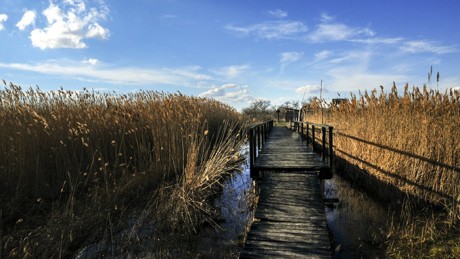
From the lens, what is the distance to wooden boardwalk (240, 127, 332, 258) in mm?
3479

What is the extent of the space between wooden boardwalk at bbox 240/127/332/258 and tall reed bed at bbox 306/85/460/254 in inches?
46.1

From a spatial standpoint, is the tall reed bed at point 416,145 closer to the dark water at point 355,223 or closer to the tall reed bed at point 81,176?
the dark water at point 355,223

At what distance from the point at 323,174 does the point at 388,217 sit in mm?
1331

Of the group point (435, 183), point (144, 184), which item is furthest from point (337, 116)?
point (144, 184)

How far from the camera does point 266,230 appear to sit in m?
3.98

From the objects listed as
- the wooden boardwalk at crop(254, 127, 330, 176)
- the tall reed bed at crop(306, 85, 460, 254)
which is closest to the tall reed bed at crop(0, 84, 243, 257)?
the wooden boardwalk at crop(254, 127, 330, 176)

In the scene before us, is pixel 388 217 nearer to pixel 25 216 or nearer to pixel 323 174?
pixel 323 174

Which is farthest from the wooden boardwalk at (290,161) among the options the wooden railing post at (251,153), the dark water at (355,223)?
the dark water at (355,223)

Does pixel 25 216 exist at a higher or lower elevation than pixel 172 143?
lower

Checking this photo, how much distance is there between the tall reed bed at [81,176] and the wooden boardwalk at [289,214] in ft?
3.12

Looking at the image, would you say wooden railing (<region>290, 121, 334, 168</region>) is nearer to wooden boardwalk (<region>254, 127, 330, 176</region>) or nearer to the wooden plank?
wooden boardwalk (<region>254, 127, 330, 176</region>)

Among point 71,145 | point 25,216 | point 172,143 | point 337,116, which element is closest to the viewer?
point 25,216

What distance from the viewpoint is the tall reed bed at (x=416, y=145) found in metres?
5.36

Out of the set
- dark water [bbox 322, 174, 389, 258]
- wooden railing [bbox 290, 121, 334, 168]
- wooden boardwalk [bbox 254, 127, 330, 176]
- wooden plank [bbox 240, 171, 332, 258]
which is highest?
wooden railing [bbox 290, 121, 334, 168]
